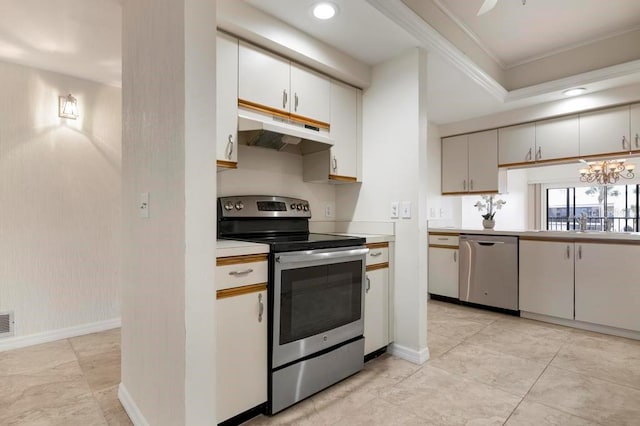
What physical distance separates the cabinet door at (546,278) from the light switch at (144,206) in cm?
350

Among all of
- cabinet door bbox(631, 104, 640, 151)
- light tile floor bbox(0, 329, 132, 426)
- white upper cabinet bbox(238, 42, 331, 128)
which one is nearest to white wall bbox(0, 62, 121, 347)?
light tile floor bbox(0, 329, 132, 426)

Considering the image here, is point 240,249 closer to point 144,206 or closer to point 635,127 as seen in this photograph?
point 144,206

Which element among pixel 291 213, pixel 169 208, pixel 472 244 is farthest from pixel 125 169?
pixel 472 244

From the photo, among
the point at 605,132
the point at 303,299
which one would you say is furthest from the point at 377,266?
the point at 605,132

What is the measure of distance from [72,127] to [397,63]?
2858 mm

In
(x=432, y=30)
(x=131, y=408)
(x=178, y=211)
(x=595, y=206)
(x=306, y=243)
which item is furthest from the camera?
(x=595, y=206)

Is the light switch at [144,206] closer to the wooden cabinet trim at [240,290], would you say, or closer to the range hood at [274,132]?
the wooden cabinet trim at [240,290]

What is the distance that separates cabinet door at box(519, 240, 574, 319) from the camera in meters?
3.28

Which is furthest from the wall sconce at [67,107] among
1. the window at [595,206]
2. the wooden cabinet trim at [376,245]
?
the window at [595,206]

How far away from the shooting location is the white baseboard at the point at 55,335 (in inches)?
107

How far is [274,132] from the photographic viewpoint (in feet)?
6.82

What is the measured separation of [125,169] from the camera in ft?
6.38

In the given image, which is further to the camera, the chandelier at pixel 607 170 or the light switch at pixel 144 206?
the chandelier at pixel 607 170

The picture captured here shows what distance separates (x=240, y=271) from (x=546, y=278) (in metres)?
3.19
